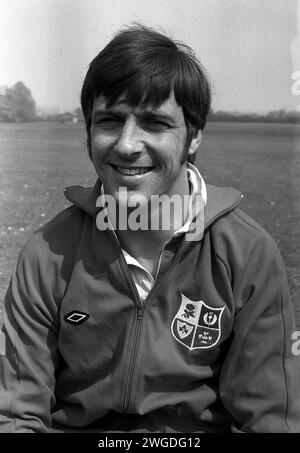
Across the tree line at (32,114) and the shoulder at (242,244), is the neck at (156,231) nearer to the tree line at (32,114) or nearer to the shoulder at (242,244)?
the shoulder at (242,244)

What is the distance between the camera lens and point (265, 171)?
4.34 metres

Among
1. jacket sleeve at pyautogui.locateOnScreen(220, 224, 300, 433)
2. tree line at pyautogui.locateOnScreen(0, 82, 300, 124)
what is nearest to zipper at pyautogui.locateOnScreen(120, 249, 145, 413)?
jacket sleeve at pyautogui.locateOnScreen(220, 224, 300, 433)

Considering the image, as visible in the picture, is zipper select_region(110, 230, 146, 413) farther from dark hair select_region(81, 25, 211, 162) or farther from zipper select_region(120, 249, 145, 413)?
dark hair select_region(81, 25, 211, 162)

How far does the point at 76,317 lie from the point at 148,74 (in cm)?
62

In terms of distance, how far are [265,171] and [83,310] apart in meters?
2.87

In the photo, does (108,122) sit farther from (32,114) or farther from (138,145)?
(32,114)

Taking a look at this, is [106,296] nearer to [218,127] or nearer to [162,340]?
[162,340]

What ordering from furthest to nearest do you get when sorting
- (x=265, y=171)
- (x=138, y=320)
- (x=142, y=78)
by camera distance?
(x=265, y=171), (x=138, y=320), (x=142, y=78)

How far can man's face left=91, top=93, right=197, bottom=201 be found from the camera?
1.57 meters

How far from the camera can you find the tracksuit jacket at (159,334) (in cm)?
165

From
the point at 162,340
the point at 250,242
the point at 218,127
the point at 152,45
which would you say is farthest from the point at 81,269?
the point at 218,127

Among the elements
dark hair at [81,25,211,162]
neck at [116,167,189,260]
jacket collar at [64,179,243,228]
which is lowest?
neck at [116,167,189,260]

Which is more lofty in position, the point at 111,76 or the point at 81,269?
the point at 111,76

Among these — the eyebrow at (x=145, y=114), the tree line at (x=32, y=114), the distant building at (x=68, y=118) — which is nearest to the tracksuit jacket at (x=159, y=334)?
the eyebrow at (x=145, y=114)
